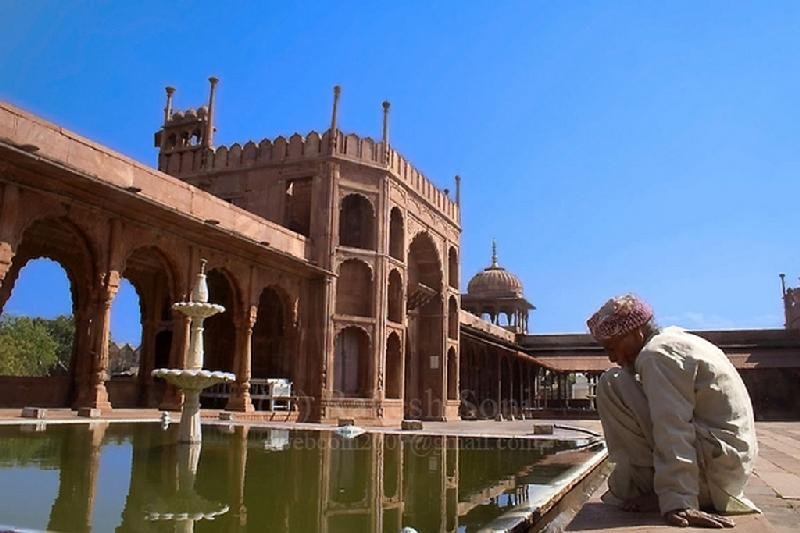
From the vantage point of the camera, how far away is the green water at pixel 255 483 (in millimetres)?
3984

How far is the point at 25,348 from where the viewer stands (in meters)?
39.7

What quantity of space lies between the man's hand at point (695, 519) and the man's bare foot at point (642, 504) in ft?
0.95

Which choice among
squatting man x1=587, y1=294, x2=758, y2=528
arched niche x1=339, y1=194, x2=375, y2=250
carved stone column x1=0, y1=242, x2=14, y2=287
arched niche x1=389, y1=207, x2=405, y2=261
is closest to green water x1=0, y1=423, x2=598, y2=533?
squatting man x1=587, y1=294, x2=758, y2=528

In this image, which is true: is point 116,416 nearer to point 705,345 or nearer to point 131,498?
point 131,498

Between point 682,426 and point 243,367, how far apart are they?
54.0 feet

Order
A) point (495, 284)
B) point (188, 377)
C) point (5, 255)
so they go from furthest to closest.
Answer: point (495, 284)
point (5, 255)
point (188, 377)

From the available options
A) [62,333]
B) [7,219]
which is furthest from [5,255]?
[62,333]

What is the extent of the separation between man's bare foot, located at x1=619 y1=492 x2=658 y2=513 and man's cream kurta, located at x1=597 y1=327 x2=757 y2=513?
49mm

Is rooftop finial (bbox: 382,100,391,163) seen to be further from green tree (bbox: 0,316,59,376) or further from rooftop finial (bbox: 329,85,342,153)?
green tree (bbox: 0,316,59,376)

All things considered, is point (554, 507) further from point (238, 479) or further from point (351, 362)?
point (351, 362)

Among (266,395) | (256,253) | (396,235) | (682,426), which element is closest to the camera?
(682,426)

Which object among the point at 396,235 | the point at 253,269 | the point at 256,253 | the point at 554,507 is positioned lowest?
A: the point at 554,507

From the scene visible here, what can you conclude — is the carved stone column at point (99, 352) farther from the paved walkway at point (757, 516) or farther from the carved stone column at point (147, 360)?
the paved walkway at point (757, 516)

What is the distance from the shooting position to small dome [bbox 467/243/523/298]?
43281 millimetres
